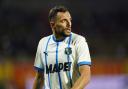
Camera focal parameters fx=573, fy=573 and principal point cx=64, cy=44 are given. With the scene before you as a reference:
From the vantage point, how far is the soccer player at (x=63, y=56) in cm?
479

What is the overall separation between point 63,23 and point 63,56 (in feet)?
0.93

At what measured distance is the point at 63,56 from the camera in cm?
488

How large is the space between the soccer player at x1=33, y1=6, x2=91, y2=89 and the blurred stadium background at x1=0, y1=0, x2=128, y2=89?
8404 millimetres

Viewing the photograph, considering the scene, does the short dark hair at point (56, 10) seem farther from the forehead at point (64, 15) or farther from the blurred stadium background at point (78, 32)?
the blurred stadium background at point (78, 32)

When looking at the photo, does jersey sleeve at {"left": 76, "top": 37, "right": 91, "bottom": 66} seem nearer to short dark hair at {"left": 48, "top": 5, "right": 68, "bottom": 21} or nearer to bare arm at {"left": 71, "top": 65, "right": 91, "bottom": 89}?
bare arm at {"left": 71, "top": 65, "right": 91, "bottom": 89}

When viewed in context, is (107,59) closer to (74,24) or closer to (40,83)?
(74,24)

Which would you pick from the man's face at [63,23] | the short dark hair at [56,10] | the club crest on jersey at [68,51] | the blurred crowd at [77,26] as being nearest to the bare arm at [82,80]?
the club crest on jersey at [68,51]

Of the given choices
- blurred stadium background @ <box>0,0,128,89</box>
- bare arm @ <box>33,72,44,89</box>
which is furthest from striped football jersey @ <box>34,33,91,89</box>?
blurred stadium background @ <box>0,0,128,89</box>

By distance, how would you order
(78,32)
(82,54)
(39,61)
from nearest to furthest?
(82,54)
(39,61)
(78,32)

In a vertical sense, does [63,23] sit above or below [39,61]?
above

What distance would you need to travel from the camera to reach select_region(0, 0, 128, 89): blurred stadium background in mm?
13828

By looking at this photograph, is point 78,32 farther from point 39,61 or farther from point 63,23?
point 63,23

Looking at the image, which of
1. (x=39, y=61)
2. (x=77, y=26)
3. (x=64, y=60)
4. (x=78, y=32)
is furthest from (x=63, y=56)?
(x=77, y=26)

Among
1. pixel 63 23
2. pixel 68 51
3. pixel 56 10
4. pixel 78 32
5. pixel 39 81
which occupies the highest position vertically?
pixel 56 10
